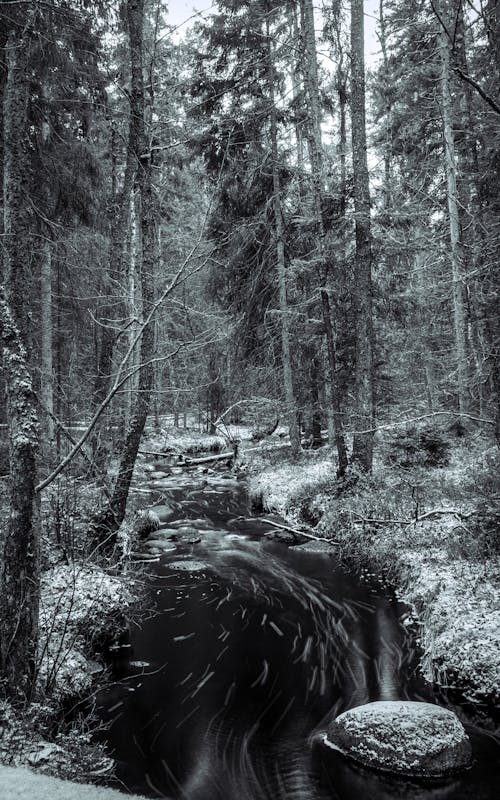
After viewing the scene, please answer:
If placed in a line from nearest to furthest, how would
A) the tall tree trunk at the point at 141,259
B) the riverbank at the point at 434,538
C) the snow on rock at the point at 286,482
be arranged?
the riverbank at the point at 434,538 → the tall tree trunk at the point at 141,259 → the snow on rock at the point at 286,482

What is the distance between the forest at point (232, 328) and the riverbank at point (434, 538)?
0.16ft

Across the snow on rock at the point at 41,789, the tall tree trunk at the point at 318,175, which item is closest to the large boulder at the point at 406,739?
the snow on rock at the point at 41,789

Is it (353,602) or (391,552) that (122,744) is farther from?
(391,552)

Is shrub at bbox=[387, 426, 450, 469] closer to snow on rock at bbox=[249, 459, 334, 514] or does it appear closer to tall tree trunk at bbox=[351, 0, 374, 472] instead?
snow on rock at bbox=[249, 459, 334, 514]

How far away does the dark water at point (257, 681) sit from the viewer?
468 centimetres

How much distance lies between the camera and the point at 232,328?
1798cm

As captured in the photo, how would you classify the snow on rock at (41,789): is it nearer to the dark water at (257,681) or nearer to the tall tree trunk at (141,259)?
the dark water at (257,681)

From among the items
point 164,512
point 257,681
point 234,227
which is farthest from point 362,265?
point 164,512

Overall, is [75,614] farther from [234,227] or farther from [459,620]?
[234,227]

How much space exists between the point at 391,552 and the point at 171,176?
17324 millimetres

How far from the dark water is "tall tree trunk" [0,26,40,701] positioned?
1809 mm

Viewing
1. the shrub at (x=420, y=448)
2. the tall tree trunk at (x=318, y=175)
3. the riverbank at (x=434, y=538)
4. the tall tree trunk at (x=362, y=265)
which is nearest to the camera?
the riverbank at (x=434, y=538)

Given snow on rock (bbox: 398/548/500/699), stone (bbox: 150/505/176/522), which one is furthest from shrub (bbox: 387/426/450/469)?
stone (bbox: 150/505/176/522)

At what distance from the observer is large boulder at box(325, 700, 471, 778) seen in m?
4.65
